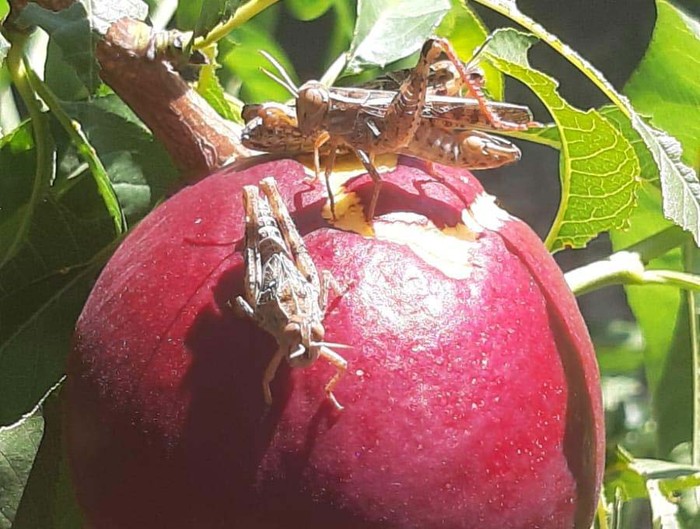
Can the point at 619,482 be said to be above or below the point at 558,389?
below

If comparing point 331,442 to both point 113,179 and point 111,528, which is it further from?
point 113,179

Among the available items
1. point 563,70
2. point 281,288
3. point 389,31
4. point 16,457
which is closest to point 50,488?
point 16,457

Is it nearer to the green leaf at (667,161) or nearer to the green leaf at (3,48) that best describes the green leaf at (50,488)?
the green leaf at (3,48)

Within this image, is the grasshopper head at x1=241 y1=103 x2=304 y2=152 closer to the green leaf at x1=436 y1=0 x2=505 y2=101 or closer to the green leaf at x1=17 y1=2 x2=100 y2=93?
the green leaf at x1=17 y1=2 x2=100 y2=93

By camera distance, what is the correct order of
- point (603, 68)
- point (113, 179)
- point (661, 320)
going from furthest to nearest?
point (603, 68)
point (661, 320)
point (113, 179)

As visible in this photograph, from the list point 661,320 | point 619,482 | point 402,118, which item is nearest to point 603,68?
point 661,320

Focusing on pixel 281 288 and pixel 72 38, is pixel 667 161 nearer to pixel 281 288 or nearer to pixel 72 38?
pixel 281 288

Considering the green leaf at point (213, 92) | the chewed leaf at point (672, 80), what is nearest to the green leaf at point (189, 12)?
the green leaf at point (213, 92)
